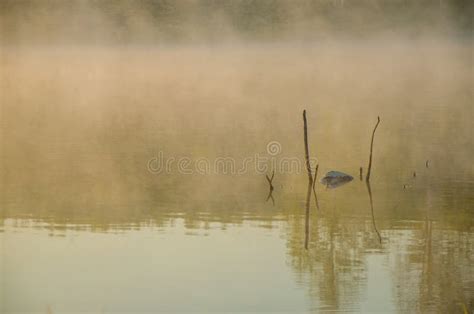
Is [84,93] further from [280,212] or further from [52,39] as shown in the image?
[280,212]

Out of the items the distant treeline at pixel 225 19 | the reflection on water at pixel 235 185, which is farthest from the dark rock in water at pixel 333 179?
the distant treeline at pixel 225 19

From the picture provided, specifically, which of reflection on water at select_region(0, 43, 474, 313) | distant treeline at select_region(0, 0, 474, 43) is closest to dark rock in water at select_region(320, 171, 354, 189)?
reflection on water at select_region(0, 43, 474, 313)

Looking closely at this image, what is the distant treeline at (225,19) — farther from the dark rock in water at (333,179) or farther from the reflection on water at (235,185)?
the dark rock in water at (333,179)

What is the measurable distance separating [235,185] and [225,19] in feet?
2.90

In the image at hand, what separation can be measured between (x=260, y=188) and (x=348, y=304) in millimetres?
756

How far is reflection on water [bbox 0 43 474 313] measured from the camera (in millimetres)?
3549

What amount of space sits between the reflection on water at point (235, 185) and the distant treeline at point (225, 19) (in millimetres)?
98

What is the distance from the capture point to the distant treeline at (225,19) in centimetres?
360

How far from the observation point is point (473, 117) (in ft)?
11.8

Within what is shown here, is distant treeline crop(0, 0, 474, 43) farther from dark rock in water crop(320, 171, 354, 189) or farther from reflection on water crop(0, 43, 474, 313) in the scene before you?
dark rock in water crop(320, 171, 354, 189)

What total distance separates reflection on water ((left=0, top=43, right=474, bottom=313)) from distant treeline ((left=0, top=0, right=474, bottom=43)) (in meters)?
0.10

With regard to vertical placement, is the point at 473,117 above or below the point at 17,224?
above

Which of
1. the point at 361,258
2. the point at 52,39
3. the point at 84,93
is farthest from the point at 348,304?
the point at 52,39

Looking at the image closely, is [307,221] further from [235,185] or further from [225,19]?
[225,19]
